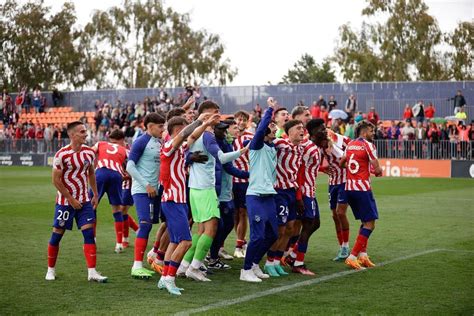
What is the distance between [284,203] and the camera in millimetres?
11219

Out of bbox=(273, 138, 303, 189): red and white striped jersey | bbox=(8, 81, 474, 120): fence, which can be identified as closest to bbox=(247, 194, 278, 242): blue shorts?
bbox=(273, 138, 303, 189): red and white striped jersey

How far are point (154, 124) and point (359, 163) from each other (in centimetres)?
314

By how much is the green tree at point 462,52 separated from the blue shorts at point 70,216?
54585 millimetres

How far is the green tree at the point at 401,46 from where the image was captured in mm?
62844

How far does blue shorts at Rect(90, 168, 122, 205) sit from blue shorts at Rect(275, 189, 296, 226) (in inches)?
148

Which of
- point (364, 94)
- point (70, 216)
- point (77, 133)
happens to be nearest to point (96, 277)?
point (70, 216)

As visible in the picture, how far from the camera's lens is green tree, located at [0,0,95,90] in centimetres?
5448

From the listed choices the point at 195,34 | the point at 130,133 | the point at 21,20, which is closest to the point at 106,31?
the point at 195,34

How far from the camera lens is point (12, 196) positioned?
24.0 meters

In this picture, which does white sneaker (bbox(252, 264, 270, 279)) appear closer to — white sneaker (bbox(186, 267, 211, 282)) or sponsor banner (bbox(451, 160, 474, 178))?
white sneaker (bbox(186, 267, 211, 282))

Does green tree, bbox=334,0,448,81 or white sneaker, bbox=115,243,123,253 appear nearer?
white sneaker, bbox=115,243,123,253

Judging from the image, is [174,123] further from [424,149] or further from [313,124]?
[424,149]

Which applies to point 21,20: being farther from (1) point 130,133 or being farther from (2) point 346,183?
(2) point 346,183

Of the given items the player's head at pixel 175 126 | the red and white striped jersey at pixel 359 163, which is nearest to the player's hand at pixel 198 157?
the player's head at pixel 175 126
